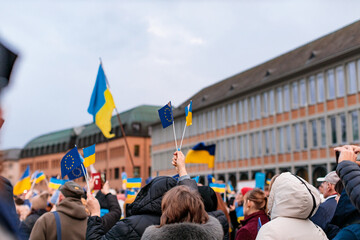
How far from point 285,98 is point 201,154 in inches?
1257

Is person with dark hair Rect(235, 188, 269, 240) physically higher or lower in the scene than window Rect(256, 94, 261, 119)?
lower

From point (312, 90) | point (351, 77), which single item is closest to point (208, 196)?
point (351, 77)

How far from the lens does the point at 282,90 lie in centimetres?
4697

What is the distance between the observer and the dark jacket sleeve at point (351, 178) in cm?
299

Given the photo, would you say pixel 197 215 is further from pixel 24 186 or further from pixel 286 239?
pixel 24 186

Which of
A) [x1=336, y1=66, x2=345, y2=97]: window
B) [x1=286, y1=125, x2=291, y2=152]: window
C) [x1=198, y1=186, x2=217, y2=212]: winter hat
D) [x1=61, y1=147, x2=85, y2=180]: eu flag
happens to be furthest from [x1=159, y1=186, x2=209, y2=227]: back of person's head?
[x1=286, y1=125, x2=291, y2=152]: window

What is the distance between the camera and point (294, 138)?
45281 mm

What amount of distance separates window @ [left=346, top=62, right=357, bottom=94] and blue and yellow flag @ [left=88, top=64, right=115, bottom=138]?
96.9 feet

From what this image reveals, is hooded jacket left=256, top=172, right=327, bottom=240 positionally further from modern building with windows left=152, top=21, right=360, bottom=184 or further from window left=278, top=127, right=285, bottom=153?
window left=278, top=127, right=285, bottom=153

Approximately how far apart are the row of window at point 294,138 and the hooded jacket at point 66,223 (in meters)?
35.5

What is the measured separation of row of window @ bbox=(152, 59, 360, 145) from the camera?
39906 mm

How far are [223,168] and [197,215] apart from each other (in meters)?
53.3

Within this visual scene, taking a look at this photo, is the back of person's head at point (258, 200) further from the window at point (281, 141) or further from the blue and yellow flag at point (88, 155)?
the window at point (281, 141)

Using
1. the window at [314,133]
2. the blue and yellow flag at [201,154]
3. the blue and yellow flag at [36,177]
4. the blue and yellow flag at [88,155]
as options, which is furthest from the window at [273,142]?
the blue and yellow flag at [88,155]
